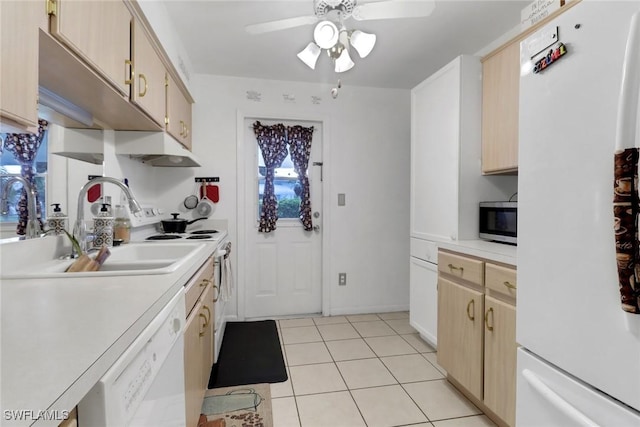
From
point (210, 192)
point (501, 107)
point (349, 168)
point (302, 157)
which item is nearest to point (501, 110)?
point (501, 107)

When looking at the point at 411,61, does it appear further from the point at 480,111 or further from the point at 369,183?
the point at 369,183

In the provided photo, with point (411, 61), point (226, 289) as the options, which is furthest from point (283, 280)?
point (411, 61)

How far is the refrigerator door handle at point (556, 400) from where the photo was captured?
800 millimetres

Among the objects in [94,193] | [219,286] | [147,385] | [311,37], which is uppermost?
[311,37]

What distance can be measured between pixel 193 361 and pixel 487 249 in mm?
1551

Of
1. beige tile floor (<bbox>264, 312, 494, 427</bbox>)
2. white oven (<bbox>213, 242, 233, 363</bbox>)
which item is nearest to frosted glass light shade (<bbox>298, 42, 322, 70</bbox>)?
white oven (<bbox>213, 242, 233, 363</bbox>)

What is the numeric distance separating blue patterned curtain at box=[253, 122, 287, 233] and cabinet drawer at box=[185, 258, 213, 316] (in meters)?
1.21

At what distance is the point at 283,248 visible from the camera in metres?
3.19

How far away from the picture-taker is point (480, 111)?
6.89 ft

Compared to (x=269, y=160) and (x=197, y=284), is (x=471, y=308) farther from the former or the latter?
(x=269, y=160)

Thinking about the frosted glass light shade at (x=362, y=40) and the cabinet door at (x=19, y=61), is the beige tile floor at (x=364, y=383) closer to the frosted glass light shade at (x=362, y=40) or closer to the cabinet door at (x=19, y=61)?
the cabinet door at (x=19, y=61)

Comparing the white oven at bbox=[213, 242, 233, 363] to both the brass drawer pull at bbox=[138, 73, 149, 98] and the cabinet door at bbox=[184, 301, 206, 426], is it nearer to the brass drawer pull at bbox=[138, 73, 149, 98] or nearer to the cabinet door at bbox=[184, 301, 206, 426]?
the cabinet door at bbox=[184, 301, 206, 426]

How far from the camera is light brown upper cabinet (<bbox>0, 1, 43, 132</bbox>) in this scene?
760 millimetres

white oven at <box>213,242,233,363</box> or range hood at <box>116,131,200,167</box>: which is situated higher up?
range hood at <box>116,131,200,167</box>
